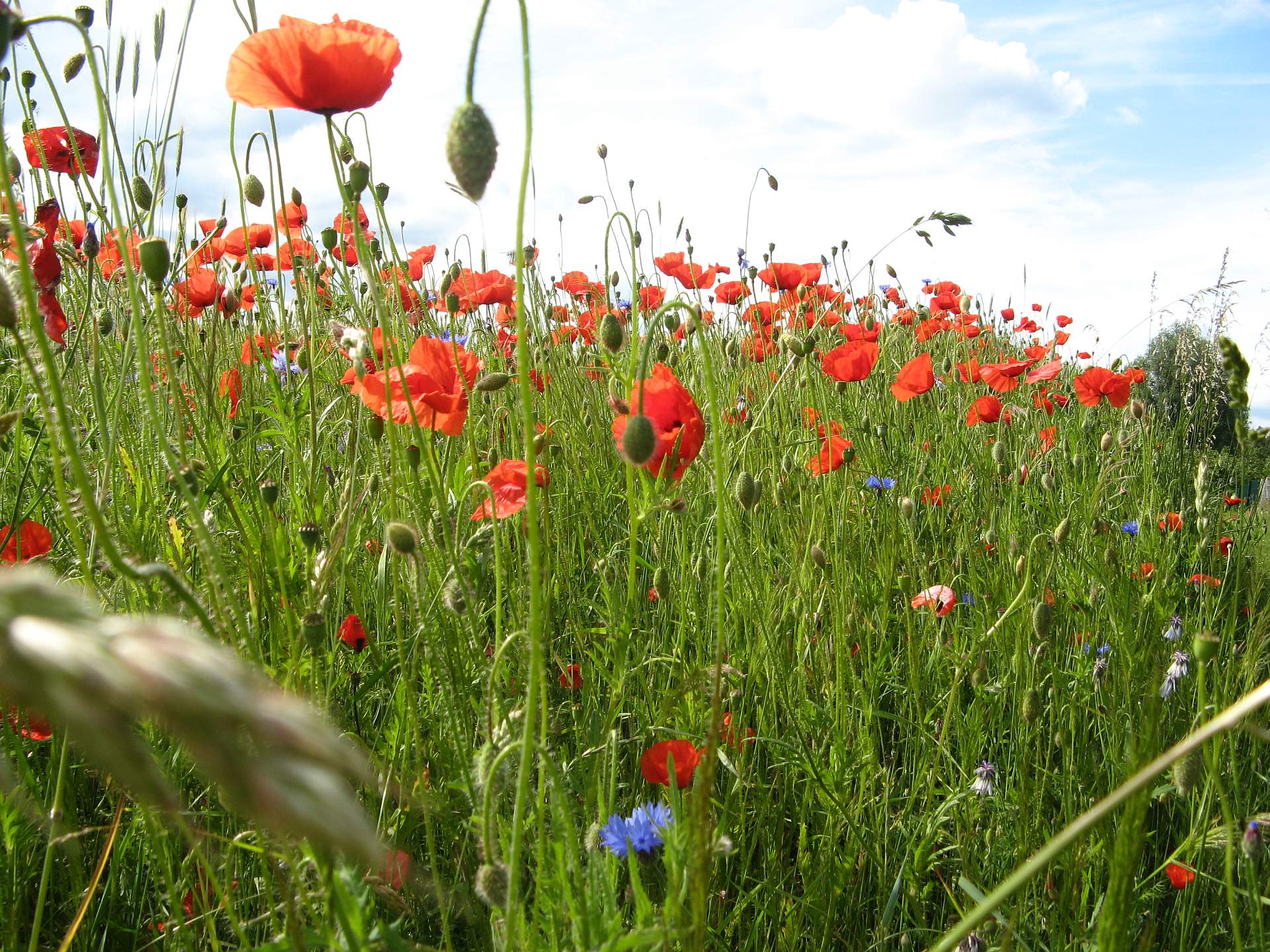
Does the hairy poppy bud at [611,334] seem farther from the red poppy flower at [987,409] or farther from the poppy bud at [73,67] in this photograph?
the red poppy flower at [987,409]

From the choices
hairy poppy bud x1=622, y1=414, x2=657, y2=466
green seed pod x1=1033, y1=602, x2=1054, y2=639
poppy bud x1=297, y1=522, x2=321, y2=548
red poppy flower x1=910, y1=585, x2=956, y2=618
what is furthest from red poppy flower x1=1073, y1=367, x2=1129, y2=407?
poppy bud x1=297, y1=522, x2=321, y2=548

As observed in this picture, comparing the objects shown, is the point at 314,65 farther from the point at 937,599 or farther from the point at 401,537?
the point at 937,599

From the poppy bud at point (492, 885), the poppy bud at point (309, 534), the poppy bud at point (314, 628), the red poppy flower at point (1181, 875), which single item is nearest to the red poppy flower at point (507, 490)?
the poppy bud at point (309, 534)

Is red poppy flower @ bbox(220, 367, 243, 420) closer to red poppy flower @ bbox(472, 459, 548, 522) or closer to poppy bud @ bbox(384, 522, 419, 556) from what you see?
red poppy flower @ bbox(472, 459, 548, 522)

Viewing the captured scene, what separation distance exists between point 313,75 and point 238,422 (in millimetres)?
1557


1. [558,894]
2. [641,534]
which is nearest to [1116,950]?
[558,894]

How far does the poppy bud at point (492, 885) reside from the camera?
2.86 feet

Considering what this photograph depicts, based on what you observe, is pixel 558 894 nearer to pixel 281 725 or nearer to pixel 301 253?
pixel 281 725

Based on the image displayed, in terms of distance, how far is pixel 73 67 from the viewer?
76.4 inches

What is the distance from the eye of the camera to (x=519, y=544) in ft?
6.39

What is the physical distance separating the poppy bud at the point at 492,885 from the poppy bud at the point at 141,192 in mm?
1615

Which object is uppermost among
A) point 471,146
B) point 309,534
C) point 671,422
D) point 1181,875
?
point 471,146

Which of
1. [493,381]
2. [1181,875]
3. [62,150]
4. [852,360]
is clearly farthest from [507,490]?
[62,150]

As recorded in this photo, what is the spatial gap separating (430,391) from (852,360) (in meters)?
1.44
